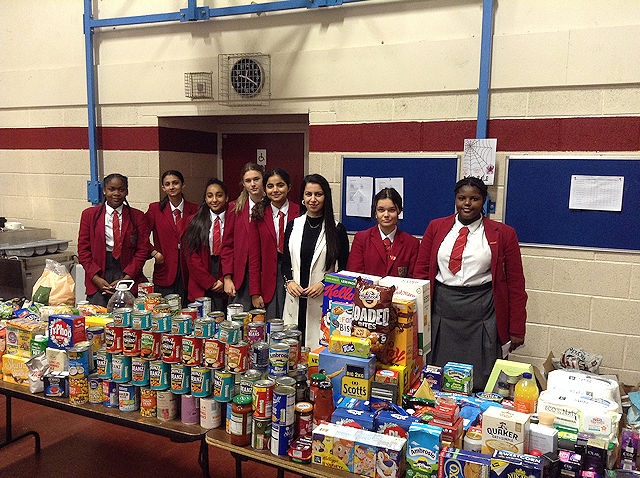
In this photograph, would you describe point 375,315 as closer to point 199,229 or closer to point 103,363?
point 103,363

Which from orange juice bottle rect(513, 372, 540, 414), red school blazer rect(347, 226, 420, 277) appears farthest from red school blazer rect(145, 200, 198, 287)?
orange juice bottle rect(513, 372, 540, 414)

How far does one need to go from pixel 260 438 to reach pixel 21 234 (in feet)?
13.4

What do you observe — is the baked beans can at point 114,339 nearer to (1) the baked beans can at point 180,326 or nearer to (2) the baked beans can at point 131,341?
(2) the baked beans can at point 131,341

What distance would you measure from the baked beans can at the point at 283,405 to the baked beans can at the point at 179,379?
43 centimetres

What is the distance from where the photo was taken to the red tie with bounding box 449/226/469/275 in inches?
115

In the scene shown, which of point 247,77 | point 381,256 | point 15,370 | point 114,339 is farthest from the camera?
point 247,77

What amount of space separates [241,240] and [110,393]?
1.55 m

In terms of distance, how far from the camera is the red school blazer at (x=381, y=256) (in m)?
3.10

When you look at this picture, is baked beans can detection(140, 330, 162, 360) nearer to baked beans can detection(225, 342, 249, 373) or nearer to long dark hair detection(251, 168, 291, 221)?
baked beans can detection(225, 342, 249, 373)

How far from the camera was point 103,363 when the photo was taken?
220 cm

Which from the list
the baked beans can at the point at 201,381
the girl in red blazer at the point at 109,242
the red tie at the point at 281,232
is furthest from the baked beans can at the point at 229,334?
the girl in red blazer at the point at 109,242

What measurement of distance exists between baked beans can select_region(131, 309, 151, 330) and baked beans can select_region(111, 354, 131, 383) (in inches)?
5.0

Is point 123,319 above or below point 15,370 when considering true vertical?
above

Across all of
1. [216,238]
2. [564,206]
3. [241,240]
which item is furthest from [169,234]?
[564,206]
